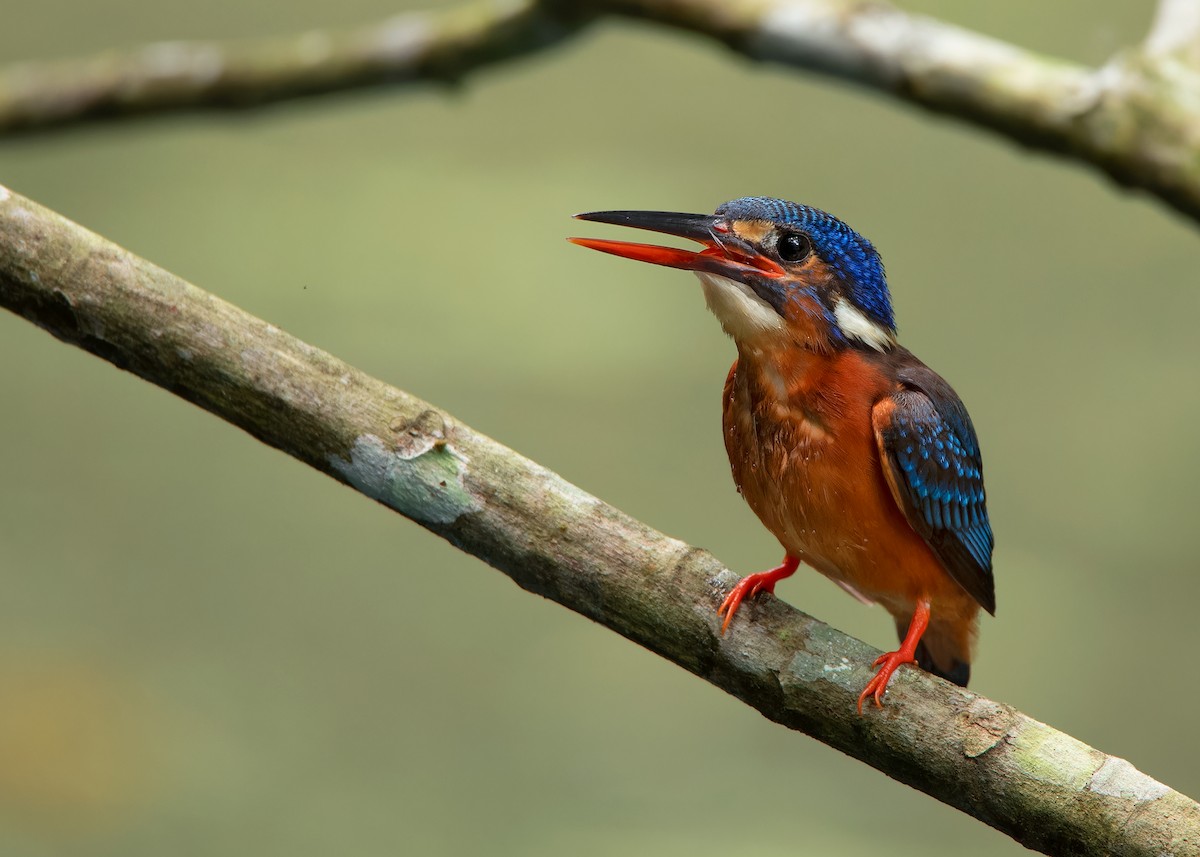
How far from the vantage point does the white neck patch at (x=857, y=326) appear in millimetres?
1426

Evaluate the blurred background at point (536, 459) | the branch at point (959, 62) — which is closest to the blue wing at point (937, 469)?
the branch at point (959, 62)

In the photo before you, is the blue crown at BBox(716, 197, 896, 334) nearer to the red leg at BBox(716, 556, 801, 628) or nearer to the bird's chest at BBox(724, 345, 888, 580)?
the bird's chest at BBox(724, 345, 888, 580)

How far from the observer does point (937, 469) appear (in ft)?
4.65

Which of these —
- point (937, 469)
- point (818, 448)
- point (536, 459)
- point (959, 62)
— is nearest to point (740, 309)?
point (818, 448)

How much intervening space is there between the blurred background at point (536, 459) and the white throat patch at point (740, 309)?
84.7 inches

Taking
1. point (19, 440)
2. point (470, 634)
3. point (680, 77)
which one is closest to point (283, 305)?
point (19, 440)

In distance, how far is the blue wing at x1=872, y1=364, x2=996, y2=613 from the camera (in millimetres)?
1401

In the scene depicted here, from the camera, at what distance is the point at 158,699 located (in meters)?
3.57

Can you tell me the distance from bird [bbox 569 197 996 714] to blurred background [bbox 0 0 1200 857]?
1977mm

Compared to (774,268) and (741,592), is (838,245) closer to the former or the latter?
(774,268)

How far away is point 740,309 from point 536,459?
2.41m

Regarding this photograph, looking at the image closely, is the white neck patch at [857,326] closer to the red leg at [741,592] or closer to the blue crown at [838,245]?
the blue crown at [838,245]

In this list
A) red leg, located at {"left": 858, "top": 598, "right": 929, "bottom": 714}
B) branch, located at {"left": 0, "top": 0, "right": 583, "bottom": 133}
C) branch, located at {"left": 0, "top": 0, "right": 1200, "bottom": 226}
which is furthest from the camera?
branch, located at {"left": 0, "top": 0, "right": 583, "bottom": 133}

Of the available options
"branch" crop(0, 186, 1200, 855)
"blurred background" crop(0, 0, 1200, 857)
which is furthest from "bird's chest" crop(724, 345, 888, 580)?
"blurred background" crop(0, 0, 1200, 857)
